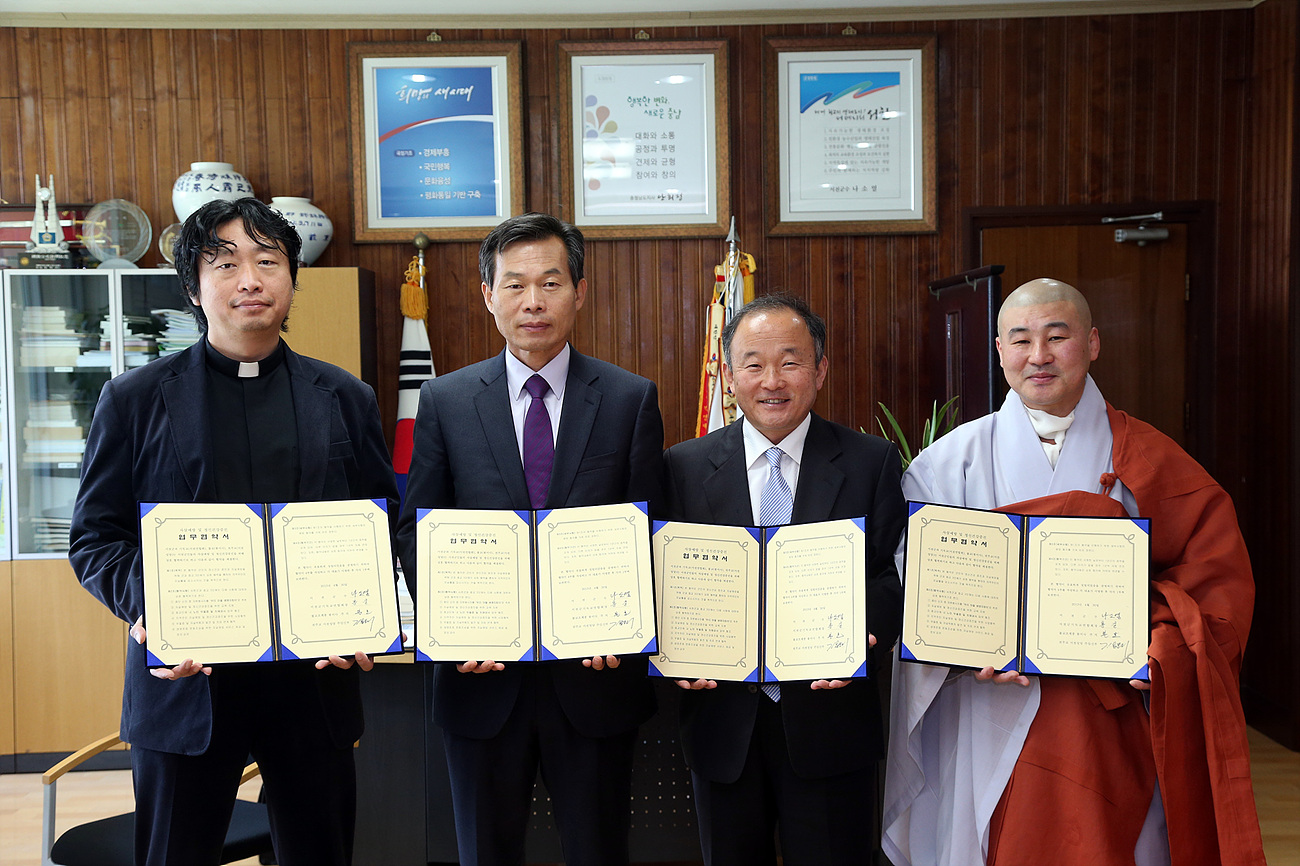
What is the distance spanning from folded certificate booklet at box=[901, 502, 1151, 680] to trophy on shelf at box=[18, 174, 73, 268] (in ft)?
12.1

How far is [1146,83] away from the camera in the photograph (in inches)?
155

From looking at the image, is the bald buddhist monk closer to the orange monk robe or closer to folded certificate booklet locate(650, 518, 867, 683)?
the orange monk robe

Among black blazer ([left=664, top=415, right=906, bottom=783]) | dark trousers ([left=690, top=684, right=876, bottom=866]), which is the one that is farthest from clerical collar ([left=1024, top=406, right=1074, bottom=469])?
dark trousers ([left=690, top=684, right=876, bottom=866])

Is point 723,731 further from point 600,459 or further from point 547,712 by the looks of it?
point 600,459

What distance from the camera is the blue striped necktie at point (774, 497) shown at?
165 cm

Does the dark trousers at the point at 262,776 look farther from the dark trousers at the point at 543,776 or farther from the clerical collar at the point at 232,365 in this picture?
the clerical collar at the point at 232,365

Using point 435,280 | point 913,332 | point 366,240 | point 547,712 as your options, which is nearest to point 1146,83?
point 913,332

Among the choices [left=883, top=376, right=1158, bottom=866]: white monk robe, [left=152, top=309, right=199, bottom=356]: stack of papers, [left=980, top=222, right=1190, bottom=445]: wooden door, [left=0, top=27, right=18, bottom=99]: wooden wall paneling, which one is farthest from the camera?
[left=980, top=222, right=1190, bottom=445]: wooden door

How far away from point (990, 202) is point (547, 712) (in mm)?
3375

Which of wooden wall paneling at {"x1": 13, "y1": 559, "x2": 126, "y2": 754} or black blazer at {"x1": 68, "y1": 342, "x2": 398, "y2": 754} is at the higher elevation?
black blazer at {"x1": 68, "y1": 342, "x2": 398, "y2": 754}

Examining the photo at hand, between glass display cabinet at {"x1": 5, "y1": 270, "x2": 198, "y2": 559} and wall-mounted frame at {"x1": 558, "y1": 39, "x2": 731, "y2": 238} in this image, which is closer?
glass display cabinet at {"x1": 5, "y1": 270, "x2": 198, "y2": 559}

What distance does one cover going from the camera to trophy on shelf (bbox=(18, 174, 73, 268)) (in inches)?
142

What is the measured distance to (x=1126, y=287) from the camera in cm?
399

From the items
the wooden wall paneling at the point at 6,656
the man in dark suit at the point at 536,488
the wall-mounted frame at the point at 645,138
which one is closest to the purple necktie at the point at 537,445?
the man in dark suit at the point at 536,488
